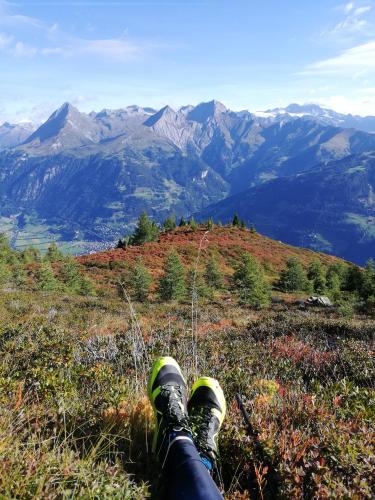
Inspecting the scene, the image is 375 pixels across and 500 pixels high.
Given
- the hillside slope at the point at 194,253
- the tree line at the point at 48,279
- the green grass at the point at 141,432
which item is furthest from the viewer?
the hillside slope at the point at 194,253

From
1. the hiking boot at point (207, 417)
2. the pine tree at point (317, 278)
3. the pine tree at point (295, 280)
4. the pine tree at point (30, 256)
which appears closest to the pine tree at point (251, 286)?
the pine tree at point (295, 280)

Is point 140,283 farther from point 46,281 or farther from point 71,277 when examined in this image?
point 46,281

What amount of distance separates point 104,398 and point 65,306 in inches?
556

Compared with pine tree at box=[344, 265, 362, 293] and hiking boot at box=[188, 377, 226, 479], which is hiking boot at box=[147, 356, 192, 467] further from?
pine tree at box=[344, 265, 362, 293]

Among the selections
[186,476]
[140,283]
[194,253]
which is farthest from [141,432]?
[194,253]

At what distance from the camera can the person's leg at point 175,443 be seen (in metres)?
1.98

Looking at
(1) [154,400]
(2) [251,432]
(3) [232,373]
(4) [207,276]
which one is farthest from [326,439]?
(4) [207,276]

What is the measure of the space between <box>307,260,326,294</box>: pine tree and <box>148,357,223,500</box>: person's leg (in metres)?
36.9

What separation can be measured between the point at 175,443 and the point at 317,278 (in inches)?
1625

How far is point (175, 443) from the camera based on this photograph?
2.40 meters

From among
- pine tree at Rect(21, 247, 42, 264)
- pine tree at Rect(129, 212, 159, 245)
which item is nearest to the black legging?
pine tree at Rect(129, 212, 159, 245)

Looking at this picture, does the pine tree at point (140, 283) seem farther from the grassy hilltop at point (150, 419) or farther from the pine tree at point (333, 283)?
the grassy hilltop at point (150, 419)

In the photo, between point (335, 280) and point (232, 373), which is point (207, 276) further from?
point (232, 373)

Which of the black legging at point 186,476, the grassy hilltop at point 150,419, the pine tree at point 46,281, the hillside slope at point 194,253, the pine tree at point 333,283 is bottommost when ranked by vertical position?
the pine tree at point 333,283
